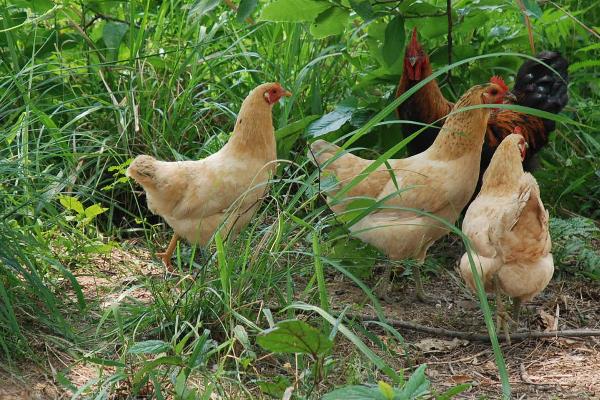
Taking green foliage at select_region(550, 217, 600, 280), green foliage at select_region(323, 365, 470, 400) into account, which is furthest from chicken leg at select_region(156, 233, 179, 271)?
green foliage at select_region(323, 365, 470, 400)

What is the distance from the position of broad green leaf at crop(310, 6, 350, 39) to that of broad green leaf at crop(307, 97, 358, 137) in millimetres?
500

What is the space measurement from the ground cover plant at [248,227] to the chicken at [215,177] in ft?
0.52

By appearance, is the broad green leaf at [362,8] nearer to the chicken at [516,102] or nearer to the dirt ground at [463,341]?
the chicken at [516,102]

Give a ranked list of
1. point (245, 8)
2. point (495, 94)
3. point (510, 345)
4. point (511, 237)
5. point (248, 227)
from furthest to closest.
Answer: point (495, 94)
point (248, 227)
point (510, 345)
point (511, 237)
point (245, 8)

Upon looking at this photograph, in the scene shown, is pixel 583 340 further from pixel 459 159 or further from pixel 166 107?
pixel 166 107

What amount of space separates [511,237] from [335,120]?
1426 mm

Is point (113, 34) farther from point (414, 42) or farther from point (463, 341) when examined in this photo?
point (463, 341)

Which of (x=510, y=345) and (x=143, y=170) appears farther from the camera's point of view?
(x=143, y=170)

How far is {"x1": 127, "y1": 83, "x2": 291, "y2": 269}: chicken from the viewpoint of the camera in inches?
175

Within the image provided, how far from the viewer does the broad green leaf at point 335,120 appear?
4.82 meters

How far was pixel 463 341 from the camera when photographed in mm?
4078

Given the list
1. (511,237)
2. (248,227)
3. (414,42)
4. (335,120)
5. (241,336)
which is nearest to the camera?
(241,336)

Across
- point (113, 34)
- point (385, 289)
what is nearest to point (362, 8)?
point (385, 289)

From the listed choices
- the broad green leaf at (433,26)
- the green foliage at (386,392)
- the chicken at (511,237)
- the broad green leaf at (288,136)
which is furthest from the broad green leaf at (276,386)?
the broad green leaf at (433,26)
